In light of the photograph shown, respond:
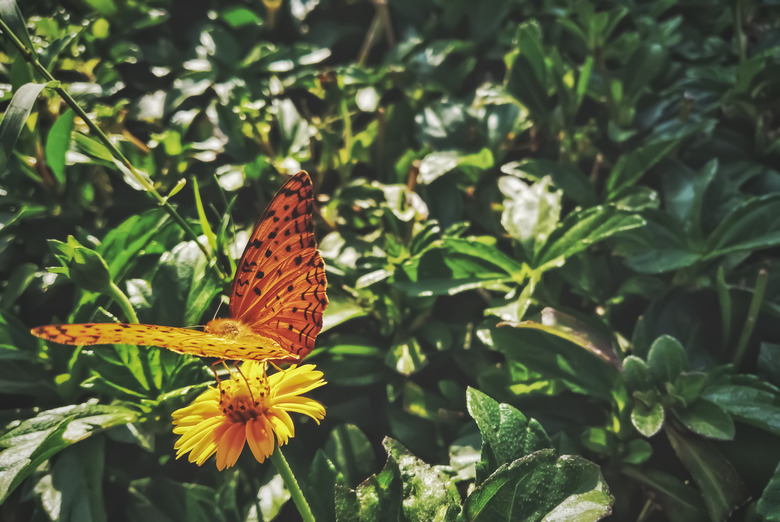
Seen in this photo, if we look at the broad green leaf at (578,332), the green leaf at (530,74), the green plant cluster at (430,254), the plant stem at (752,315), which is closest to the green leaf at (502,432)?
the green plant cluster at (430,254)

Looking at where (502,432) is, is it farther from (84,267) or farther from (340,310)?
(84,267)

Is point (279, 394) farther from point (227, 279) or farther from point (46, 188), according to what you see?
point (46, 188)

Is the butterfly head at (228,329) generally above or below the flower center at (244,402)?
above

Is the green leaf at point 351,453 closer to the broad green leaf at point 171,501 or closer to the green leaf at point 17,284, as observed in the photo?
the broad green leaf at point 171,501

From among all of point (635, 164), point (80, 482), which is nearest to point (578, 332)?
point (635, 164)

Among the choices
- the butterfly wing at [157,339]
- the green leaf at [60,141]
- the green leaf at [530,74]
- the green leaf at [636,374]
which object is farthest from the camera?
the green leaf at [530,74]
